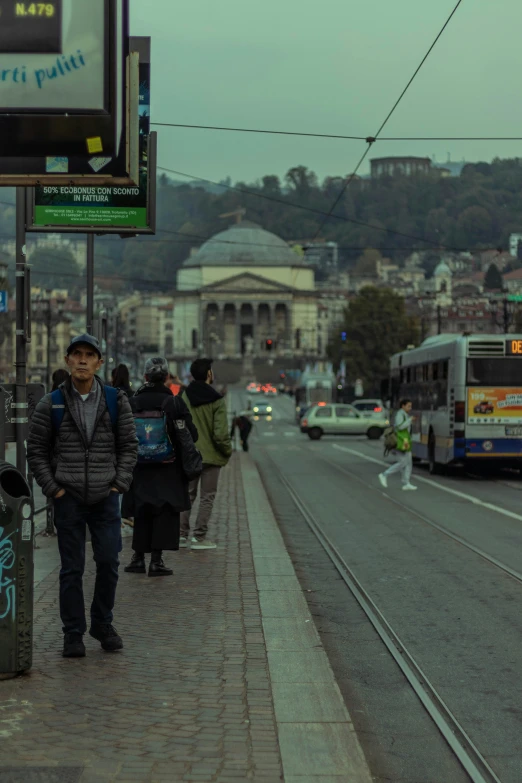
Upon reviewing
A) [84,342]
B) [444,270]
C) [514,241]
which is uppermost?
[444,270]

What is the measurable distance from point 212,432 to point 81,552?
5634 millimetres

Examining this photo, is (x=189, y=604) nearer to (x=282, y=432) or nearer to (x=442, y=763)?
(x=442, y=763)

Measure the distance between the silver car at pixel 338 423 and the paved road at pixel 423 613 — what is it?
3438 cm

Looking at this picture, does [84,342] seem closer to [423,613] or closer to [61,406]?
[61,406]

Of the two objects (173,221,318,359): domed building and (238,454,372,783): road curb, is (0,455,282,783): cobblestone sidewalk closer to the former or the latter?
(238,454,372,783): road curb

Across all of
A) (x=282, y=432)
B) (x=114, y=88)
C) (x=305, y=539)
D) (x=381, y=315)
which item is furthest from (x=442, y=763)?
(x=381, y=315)

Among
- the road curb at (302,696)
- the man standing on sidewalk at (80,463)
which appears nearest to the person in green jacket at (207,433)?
the road curb at (302,696)

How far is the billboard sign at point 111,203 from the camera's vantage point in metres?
14.3

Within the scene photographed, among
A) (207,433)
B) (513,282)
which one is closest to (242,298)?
(513,282)

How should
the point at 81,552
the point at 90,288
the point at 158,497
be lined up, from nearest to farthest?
the point at 81,552
the point at 158,497
the point at 90,288

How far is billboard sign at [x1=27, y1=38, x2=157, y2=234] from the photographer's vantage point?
46.9 feet

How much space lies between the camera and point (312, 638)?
27.4 ft

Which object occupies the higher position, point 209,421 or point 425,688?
point 209,421

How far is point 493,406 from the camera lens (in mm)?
26156
